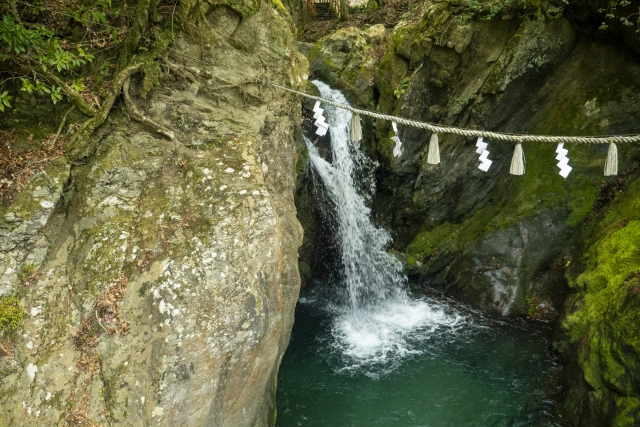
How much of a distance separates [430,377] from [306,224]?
15.7ft

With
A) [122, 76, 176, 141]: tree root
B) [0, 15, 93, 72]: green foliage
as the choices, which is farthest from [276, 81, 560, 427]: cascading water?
[0, 15, 93, 72]: green foliage

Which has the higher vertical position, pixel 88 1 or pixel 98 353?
pixel 88 1

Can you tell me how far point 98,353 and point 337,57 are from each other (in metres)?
9.96

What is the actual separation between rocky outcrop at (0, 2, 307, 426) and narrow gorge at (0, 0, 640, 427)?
1.0 inches

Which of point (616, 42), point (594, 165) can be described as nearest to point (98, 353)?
point (594, 165)

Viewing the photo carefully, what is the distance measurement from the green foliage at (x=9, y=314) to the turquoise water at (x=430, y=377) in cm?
390

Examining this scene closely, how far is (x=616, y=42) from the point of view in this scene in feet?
25.6

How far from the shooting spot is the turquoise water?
6.56 metres

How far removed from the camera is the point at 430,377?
7.39m

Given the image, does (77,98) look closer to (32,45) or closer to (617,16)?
(32,45)

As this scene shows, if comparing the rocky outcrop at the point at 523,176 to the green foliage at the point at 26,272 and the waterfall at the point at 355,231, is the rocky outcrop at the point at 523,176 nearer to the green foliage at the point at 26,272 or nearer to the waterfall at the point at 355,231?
the waterfall at the point at 355,231

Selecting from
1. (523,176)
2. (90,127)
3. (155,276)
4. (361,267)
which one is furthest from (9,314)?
(523,176)

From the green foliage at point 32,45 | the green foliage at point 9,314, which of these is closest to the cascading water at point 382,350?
the green foliage at point 9,314

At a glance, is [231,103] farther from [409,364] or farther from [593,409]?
[593,409]
